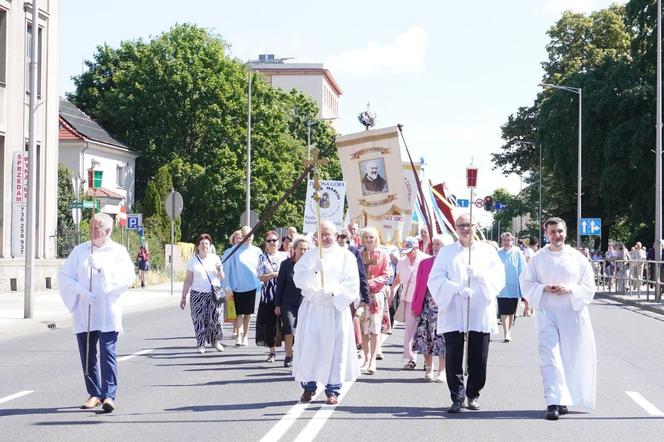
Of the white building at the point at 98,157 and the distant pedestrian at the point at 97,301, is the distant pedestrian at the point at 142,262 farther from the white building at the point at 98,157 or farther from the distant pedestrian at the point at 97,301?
the distant pedestrian at the point at 97,301

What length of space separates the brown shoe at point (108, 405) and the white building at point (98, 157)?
45.7 m

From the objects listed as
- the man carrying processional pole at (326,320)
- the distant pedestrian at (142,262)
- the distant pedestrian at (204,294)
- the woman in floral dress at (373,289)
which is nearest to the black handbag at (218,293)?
the distant pedestrian at (204,294)

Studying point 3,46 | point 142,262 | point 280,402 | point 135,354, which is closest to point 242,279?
point 135,354

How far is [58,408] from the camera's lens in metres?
10.8

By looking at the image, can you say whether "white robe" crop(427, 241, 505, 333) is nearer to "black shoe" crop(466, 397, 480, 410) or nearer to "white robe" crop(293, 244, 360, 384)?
"black shoe" crop(466, 397, 480, 410)

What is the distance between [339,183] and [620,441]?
2435cm

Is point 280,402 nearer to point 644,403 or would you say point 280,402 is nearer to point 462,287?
point 462,287

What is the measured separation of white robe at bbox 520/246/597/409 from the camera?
34.2 ft

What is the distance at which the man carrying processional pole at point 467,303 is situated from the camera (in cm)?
1088

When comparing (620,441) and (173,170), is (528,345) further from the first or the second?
(173,170)

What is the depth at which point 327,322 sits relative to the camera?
36.7 ft

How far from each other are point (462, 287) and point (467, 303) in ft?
0.60

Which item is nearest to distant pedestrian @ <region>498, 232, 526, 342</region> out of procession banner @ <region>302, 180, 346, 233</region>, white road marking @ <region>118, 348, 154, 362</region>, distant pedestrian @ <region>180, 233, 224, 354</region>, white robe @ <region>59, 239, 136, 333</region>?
distant pedestrian @ <region>180, 233, 224, 354</region>

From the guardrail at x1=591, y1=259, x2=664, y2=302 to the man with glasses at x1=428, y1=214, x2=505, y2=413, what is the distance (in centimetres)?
2232
